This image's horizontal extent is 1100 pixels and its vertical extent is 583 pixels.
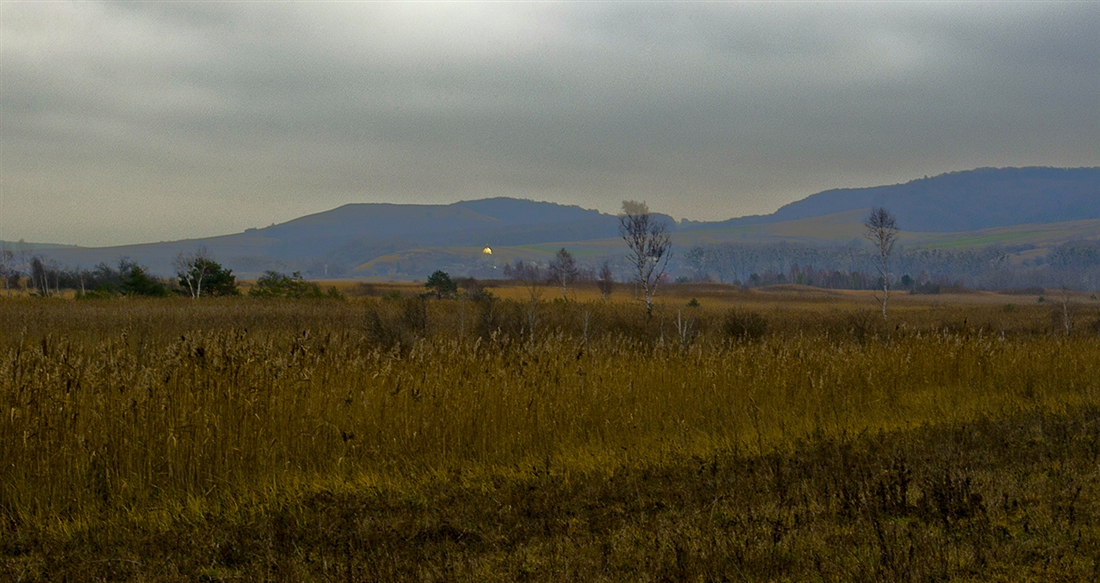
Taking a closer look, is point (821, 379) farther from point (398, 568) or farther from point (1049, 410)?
point (398, 568)

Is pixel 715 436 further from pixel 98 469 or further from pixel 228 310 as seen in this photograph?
pixel 228 310

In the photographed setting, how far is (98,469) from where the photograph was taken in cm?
617

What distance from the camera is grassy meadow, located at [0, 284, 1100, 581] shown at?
4.75 metres

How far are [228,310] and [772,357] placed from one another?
2595 cm

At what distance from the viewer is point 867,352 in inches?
480

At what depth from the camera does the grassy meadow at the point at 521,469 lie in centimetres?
475

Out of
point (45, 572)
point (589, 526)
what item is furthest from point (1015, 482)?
point (45, 572)

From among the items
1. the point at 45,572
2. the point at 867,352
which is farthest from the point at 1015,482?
the point at 45,572

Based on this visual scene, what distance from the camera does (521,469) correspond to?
23.3ft

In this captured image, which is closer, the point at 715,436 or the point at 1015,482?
the point at 1015,482

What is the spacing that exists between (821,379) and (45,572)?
8248 millimetres

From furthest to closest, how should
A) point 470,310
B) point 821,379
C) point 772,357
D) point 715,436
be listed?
point 470,310
point 772,357
point 821,379
point 715,436

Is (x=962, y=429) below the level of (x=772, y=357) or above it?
below

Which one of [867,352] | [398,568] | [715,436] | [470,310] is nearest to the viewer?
[398,568]
